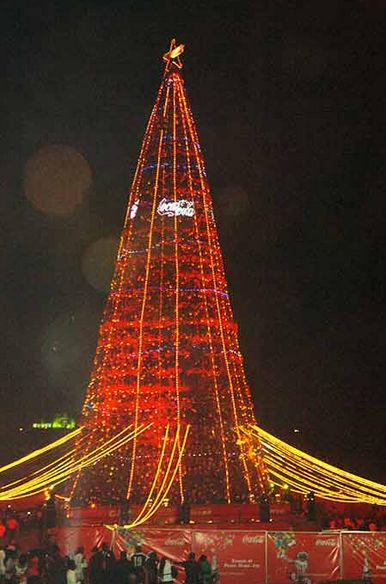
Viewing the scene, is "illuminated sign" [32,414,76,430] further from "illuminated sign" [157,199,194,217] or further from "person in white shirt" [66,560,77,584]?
"person in white shirt" [66,560,77,584]

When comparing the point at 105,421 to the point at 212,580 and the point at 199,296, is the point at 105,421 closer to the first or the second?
the point at 199,296

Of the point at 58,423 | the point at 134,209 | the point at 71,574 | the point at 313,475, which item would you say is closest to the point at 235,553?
the point at 71,574

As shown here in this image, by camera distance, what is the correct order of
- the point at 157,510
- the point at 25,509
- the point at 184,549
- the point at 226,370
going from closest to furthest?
1. the point at 184,549
2. the point at 157,510
3. the point at 25,509
4. the point at 226,370

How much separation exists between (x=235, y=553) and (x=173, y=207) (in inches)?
614

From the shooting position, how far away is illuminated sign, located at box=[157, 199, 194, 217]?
29.3m

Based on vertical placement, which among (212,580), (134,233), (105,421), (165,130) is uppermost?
(165,130)

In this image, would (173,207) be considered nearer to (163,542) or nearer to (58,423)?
(163,542)

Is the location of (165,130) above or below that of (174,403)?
above

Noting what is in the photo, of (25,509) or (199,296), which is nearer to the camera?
(25,509)

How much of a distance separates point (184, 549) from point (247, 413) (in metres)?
13.6

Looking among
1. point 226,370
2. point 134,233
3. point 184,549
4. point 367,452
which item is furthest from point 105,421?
point 367,452

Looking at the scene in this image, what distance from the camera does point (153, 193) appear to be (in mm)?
29438

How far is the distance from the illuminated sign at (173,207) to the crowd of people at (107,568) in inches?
606

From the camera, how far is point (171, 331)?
95.6ft
